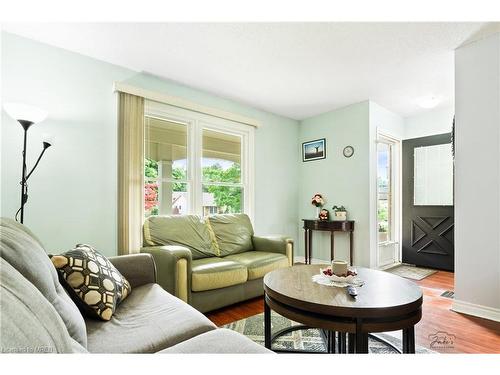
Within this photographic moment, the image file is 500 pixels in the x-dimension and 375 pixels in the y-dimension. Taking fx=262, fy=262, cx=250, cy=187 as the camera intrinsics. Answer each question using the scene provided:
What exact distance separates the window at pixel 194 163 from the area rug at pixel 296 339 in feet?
5.23

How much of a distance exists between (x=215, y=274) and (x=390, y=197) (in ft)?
11.3

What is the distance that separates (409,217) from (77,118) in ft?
15.5

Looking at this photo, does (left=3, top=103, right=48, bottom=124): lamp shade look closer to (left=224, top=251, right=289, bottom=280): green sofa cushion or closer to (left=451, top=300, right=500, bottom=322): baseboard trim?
(left=224, top=251, right=289, bottom=280): green sofa cushion

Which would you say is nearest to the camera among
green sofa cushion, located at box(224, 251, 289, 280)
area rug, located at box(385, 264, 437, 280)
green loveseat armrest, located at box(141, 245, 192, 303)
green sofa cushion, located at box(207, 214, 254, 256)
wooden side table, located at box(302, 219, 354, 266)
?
green loveseat armrest, located at box(141, 245, 192, 303)

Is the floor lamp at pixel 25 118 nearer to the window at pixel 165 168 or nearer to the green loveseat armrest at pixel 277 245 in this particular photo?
the window at pixel 165 168

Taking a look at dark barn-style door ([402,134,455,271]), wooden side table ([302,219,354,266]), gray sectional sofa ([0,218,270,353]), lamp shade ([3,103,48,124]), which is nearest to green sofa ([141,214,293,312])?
gray sectional sofa ([0,218,270,353])

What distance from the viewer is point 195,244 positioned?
2.74 metres

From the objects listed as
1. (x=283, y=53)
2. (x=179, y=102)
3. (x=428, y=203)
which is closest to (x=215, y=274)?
(x=179, y=102)

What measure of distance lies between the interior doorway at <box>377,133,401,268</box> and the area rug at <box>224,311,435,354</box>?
270 cm

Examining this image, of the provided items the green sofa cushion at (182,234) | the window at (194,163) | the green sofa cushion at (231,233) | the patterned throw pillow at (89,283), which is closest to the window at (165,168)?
the window at (194,163)

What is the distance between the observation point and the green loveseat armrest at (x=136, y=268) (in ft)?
5.80

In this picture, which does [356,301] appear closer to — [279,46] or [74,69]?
[279,46]

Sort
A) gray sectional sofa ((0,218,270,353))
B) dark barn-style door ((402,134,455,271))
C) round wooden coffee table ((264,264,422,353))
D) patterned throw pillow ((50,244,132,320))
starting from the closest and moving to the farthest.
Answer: gray sectional sofa ((0,218,270,353))
round wooden coffee table ((264,264,422,353))
patterned throw pillow ((50,244,132,320))
dark barn-style door ((402,134,455,271))

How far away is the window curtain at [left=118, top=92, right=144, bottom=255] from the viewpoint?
103 inches
